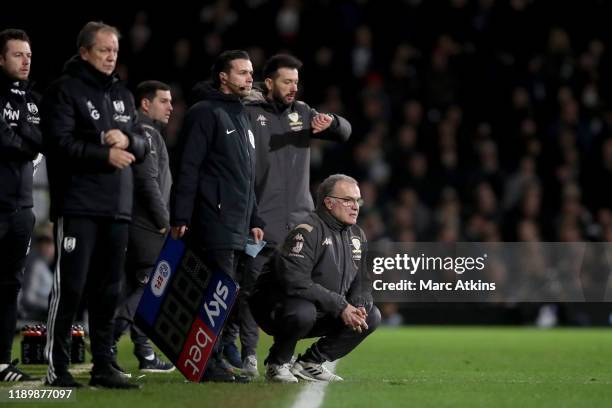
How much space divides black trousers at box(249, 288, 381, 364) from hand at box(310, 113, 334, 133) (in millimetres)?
1273

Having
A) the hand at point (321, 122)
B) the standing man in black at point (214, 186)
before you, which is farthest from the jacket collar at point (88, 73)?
the hand at point (321, 122)

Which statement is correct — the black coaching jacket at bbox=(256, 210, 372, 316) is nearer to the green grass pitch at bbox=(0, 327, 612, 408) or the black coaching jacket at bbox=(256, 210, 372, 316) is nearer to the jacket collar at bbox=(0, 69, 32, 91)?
the green grass pitch at bbox=(0, 327, 612, 408)

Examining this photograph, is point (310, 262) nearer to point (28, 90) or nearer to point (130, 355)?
point (28, 90)

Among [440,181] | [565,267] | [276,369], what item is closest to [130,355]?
[276,369]

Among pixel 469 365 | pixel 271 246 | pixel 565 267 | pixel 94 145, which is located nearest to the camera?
pixel 94 145

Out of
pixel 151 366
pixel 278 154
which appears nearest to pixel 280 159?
pixel 278 154

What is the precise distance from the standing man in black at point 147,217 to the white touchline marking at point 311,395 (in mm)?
1550

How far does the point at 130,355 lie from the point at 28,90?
3.19 metres

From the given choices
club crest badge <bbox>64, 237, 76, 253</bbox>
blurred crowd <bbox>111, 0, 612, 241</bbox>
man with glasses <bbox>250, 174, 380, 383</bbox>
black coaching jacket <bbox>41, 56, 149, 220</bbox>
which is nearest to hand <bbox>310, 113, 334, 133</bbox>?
man with glasses <bbox>250, 174, 380, 383</bbox>

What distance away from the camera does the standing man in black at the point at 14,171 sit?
7.39 m

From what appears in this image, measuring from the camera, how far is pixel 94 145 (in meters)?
6.55

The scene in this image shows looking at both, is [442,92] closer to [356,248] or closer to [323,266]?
[356,248]

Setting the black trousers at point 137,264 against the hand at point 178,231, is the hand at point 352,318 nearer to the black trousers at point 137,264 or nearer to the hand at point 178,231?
the hand at point 178,231

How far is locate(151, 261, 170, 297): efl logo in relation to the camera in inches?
292
